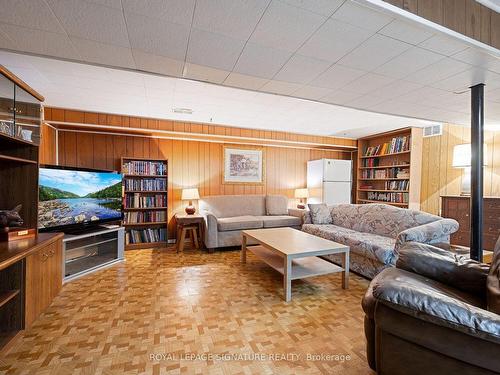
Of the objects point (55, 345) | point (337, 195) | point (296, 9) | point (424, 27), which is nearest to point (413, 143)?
point (337, 195)

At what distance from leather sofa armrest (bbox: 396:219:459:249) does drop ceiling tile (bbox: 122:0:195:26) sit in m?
2.68

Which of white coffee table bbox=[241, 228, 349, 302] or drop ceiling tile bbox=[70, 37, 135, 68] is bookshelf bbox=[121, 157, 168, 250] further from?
A: drop ceiling tile bbox=[70, 37, 135, 68]

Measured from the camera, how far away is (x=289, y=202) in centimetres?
536

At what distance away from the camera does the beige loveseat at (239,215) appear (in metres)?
3.77

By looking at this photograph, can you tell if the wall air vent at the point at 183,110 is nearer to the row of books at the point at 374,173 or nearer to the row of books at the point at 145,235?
the row of books at the point at 145,235

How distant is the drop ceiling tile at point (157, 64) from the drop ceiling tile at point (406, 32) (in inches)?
58.0

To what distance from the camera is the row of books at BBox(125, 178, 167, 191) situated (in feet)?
12.9

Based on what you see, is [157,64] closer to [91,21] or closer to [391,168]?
[91,21]

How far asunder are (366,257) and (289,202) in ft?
8.89

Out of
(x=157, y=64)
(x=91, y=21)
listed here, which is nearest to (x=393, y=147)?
(x=157, y=64)

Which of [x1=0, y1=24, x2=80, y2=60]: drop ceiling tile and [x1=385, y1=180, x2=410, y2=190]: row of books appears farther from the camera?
[x1=385, y1=180, x2=410, y2=190]: row of books

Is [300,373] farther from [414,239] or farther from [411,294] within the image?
[414,239]

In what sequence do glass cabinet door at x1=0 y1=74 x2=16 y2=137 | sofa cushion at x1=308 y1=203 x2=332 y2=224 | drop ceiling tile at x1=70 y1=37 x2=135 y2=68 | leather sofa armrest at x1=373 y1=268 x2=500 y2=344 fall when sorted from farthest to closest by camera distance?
sofa cushion at x1=308 y1=203 x2=332 y2=224 → glass cabinet door at x1=0 y1=74 x2=16 y2=137 → drop ceiling tile at x1=70 y1=37 x2=135 y2=68 → leather sofa armrest at x1=373 y1=268 x2=500 y2=344

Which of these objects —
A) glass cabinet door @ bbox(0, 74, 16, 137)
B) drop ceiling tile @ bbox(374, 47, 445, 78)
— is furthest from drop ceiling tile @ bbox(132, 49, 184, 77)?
drop ceiling tile @ bbox(374, 47, 445, 78)
